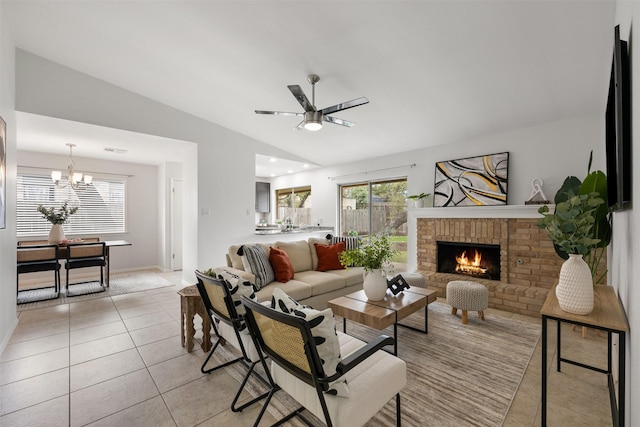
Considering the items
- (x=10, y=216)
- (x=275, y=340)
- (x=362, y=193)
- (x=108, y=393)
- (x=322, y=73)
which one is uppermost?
(x=322, y=73)

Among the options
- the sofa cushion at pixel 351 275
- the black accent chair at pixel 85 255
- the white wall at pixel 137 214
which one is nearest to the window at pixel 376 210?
the sofa cushion at pixel 351 275

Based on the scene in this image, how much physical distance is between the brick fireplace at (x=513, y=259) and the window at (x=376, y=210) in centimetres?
96

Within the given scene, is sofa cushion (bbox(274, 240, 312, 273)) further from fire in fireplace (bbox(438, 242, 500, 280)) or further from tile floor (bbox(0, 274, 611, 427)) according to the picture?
fire in fireplace (bbox(438, 242, 500, 280))

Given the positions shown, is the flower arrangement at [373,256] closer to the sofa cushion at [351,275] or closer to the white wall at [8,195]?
the sofa cushion at [351,275]

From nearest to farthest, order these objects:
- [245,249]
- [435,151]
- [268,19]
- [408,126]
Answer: [268,19] < [245,249] < [408,126] < [435,151]

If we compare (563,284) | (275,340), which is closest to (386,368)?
(275,340)

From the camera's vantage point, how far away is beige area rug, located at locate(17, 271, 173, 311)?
165 inches

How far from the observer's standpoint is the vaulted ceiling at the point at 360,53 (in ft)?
7.56

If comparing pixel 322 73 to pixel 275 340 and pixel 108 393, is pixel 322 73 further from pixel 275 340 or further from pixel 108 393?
pixel 108 393

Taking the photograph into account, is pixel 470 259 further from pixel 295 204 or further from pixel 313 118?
pixel 295 204

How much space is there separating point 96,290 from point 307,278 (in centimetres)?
387

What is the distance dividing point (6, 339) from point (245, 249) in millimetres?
2515

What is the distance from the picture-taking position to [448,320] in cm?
340

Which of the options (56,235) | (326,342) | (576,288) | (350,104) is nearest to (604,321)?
(576,288)
